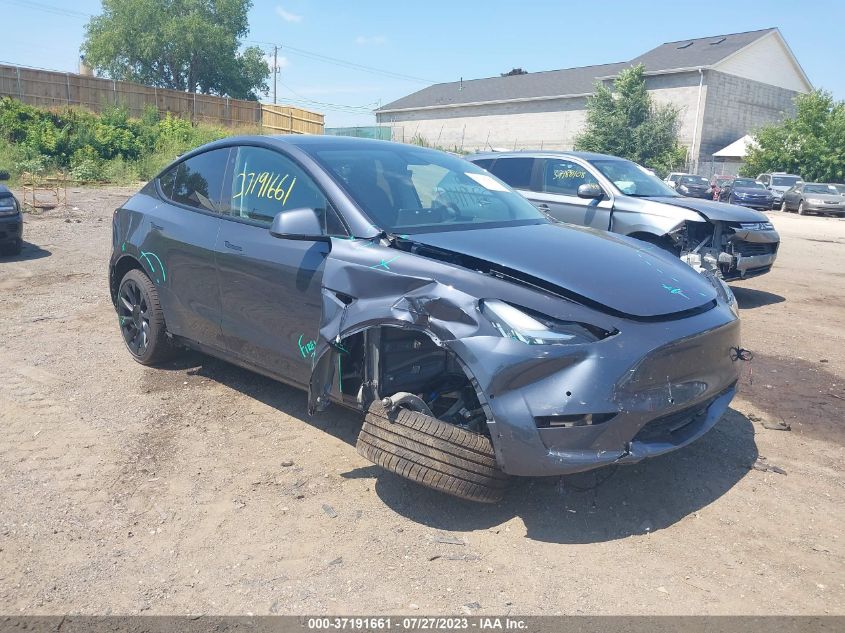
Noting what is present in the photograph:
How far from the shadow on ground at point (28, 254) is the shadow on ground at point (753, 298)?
939 centimetres

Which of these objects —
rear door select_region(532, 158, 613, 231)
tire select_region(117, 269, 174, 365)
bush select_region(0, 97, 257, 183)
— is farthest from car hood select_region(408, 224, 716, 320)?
bush select_region(0, 97, 257, 183)

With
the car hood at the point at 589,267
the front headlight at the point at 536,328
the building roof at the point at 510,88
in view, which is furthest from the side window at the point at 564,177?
the building roof at the point at 510,88

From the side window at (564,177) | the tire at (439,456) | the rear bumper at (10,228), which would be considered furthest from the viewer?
the rear bumper at (10,228)

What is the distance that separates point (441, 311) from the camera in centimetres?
316

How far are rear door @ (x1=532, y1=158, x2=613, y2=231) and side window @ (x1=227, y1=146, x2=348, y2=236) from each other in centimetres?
474

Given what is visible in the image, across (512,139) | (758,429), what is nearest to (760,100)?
(512,139)

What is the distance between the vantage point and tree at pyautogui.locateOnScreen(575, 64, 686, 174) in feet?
124

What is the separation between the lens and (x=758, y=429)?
14.6ft

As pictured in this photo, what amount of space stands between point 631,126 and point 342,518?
38582 mm

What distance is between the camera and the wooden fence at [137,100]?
3061 centimetres

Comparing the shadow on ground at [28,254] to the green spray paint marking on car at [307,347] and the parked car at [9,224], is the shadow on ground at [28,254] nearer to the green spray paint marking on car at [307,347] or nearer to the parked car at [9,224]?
the parked car at [9,224]

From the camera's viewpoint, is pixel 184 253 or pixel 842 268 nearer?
pixel 184 253

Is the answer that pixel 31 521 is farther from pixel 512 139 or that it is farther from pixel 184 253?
pixel 512 139

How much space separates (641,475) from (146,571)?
2436 mm
